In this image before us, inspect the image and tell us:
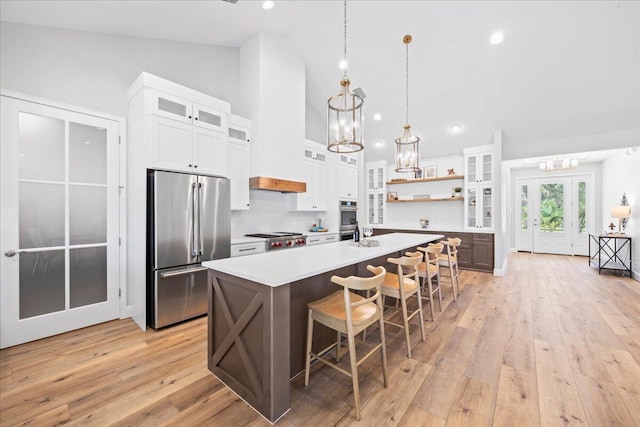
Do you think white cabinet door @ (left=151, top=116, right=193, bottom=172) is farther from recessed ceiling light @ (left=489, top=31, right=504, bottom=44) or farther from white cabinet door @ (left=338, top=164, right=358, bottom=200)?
recessed ceiling light @ (left=489, top=31, right=504, bottom=44)

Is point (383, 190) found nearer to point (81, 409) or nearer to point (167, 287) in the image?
point (167, 287)

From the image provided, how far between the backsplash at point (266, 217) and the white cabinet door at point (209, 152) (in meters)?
0.98

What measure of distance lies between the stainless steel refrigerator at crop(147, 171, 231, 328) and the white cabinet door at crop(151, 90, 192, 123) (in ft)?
2.26

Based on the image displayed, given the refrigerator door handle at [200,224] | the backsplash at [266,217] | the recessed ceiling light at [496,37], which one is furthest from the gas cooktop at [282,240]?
the recessed ceiling light at [496,37]

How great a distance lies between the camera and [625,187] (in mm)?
5707

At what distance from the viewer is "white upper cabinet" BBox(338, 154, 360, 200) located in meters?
6.01

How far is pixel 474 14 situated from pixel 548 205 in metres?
6.88

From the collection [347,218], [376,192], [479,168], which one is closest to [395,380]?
[347,218]

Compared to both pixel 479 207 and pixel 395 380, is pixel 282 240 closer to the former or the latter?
pixel 395 380

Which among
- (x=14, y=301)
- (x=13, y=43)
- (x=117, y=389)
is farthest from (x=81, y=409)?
(x=13, y=43)

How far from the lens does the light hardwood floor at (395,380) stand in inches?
67.2

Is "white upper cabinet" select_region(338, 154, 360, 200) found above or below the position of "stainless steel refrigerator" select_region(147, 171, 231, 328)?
above

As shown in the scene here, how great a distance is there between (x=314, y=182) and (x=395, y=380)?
385cm

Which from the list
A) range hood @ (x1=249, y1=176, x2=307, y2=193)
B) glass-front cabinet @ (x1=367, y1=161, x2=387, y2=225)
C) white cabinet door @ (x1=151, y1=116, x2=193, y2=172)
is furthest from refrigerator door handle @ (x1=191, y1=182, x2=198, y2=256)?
glass-front cabinet @ (x1=367, y1=161, x2=387, y2=225)
